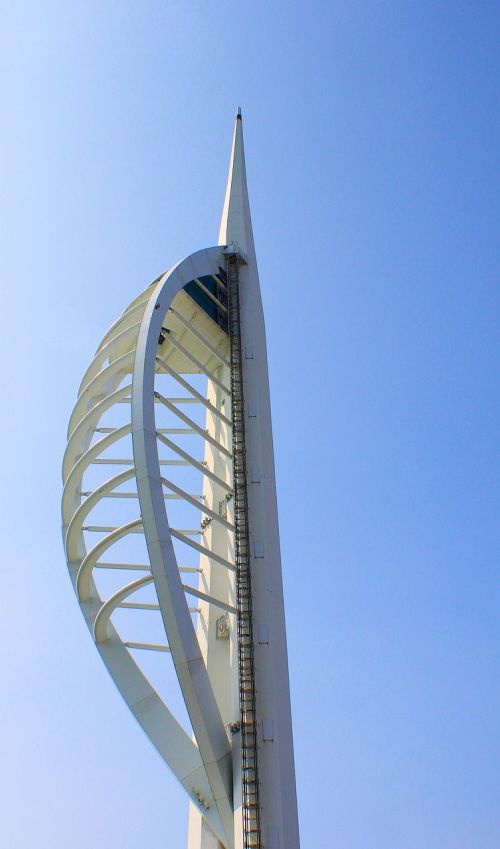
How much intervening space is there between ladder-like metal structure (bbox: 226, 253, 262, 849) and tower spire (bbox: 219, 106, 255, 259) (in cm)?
340

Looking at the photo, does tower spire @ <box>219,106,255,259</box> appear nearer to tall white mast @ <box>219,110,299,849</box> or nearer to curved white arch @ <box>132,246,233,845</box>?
tall white mast @ <box>219,110,299,849</box>

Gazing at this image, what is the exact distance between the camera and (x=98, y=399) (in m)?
27.8

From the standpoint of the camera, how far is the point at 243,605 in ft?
70.7

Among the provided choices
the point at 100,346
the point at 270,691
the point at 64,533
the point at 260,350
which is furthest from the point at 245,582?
the point at 100,346

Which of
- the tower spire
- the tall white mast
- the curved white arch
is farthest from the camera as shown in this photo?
the tower spire

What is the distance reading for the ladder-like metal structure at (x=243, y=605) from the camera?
1853 centimetres

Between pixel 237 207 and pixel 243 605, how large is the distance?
1936 cm

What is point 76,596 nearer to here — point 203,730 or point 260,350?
point 203,730

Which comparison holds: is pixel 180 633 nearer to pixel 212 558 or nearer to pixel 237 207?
pixel 212 558

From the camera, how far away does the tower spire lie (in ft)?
102

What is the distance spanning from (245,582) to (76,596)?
5.56 metres

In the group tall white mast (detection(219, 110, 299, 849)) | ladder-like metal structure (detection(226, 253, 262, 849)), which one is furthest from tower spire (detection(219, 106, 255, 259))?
ladder-like metal structure (detection(226, 253, 262, 849))

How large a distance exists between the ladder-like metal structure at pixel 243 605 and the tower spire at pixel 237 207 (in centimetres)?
340

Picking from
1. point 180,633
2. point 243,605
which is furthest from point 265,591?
point 180,633
